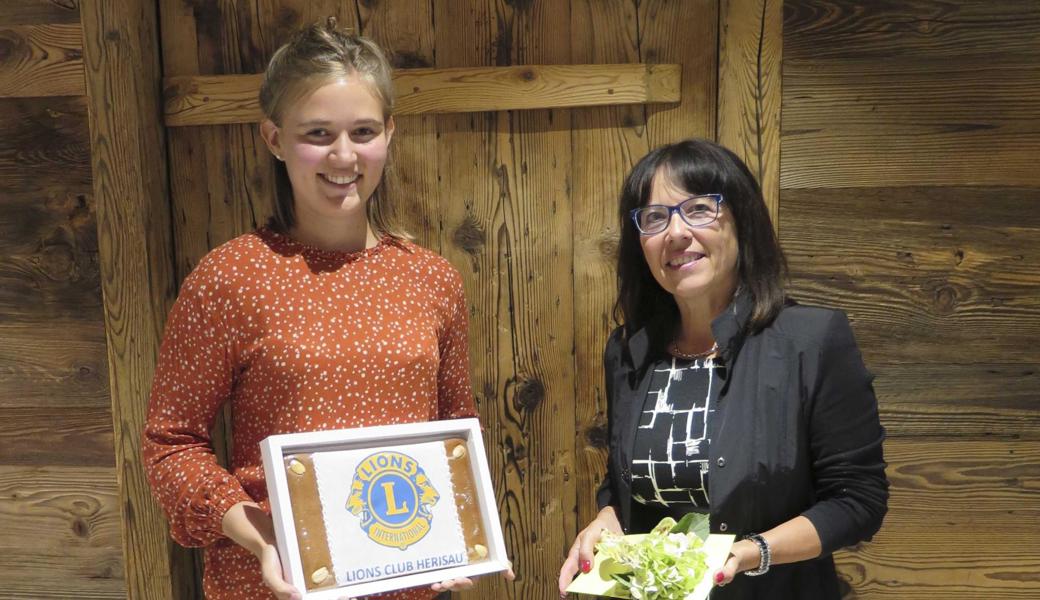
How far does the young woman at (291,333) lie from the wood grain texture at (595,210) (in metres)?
0.69

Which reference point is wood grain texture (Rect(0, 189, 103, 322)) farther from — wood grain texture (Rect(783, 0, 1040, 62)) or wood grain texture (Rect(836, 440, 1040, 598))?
wood grain texture (Rect(836, 440, 1040, 598))

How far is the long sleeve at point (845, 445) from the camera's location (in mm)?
1567

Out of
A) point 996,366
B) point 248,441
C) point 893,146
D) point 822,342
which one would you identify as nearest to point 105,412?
point 248,441

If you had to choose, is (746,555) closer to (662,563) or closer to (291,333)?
(662,563)

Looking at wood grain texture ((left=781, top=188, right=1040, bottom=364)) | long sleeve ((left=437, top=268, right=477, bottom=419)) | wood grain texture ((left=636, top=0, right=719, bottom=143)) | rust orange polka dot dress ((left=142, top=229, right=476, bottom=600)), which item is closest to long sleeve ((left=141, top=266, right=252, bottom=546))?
rust orange polka dot dress ((left=142, top=229, right=476, bottom=600))

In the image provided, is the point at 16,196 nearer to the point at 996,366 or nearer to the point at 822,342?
the point at 822,342

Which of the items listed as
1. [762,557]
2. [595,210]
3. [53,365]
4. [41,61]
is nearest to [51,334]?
[53,365]

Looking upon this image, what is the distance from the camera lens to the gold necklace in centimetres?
172

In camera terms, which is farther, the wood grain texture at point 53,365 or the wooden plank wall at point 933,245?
the wood grain texture at point 53,365

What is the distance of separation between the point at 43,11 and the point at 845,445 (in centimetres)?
212

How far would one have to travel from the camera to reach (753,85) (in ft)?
6.95

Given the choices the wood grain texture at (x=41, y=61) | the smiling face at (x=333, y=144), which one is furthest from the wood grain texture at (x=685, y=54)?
the wood grain texture at (x=41, y=61)

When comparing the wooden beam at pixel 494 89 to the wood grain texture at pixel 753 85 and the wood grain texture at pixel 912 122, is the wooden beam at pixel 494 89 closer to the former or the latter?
the wood grain texture at pixel 753 85

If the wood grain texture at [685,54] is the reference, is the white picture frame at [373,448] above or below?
below
